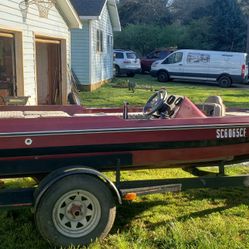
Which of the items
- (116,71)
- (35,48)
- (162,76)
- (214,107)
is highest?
(35,48)

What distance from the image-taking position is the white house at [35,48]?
9266 millimetres

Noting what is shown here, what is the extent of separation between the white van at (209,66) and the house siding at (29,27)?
12.3 m

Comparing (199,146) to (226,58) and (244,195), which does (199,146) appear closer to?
(244,195)

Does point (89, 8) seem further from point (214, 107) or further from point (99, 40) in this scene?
point (214, 107)

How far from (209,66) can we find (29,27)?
1479 cm

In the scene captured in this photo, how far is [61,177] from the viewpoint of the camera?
12.9 feet

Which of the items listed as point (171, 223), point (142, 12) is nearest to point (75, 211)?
point (171, 223)

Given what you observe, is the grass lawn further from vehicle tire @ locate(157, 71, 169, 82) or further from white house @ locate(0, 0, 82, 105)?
vehicle tire @ locate(157, 71, 169, 82)

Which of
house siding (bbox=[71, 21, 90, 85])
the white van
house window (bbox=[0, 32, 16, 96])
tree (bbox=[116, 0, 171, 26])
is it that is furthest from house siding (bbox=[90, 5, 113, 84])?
tree (bbox=[116, 0, 171, 26])

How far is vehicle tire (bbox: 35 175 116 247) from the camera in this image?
391 centimetres

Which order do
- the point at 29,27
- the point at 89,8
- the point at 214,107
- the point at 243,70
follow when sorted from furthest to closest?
1. the point at 243,70
2. the point at 89,8
3. the point at 29,27
4. the point at 214,107

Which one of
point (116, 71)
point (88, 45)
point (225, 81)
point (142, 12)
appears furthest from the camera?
point (142, 12)

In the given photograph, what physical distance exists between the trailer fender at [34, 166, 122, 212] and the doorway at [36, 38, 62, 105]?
949 cm

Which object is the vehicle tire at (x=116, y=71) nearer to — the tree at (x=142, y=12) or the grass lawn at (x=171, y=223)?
the tree at (x=142, y=12)
